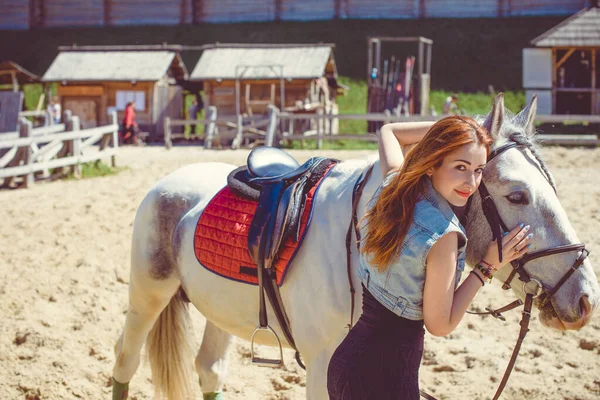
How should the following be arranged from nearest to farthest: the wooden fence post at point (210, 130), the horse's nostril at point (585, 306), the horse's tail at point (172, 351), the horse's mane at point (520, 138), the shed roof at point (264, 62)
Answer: the horse's nostril at point (585, 306)
the horse's mane at point (520, 138)
the horse's tail at point (172, 351)
the wooden fence post at point (210, 130)
the shed roof at point (264, 62)

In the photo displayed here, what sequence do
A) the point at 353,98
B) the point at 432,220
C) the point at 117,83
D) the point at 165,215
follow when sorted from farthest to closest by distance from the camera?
the point at 353,98 → the point at 117,83 → the point at 165,215 → the point at 432,220

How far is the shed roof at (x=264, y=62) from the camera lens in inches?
918

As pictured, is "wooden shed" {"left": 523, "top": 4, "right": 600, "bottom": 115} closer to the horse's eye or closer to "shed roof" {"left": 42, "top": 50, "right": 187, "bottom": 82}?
"shed roof" {"left": 42, "top": 50, "right": 187, "bottom": 82}

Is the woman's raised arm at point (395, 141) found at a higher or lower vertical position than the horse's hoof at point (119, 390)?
higher

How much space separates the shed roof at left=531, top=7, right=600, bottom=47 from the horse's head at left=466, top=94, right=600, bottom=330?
69.9 feet

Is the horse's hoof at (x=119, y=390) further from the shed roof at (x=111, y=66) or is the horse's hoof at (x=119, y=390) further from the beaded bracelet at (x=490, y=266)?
the shed roof at (x=111, y=66)

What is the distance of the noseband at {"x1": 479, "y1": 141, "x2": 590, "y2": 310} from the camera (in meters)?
2.29

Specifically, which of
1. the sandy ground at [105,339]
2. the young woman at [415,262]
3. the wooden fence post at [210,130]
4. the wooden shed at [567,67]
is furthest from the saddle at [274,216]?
the wooden shed at [567,67]

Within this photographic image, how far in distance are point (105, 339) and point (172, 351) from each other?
145cm

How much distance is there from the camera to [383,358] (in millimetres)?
2131

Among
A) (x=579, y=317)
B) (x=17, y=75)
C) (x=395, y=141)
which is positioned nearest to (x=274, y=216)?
(x=395, y=141)

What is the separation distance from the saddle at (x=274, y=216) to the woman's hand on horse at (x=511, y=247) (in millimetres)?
947

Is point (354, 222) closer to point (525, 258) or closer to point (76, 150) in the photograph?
point (525, 258)

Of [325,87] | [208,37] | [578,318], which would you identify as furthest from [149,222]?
[208,37]
